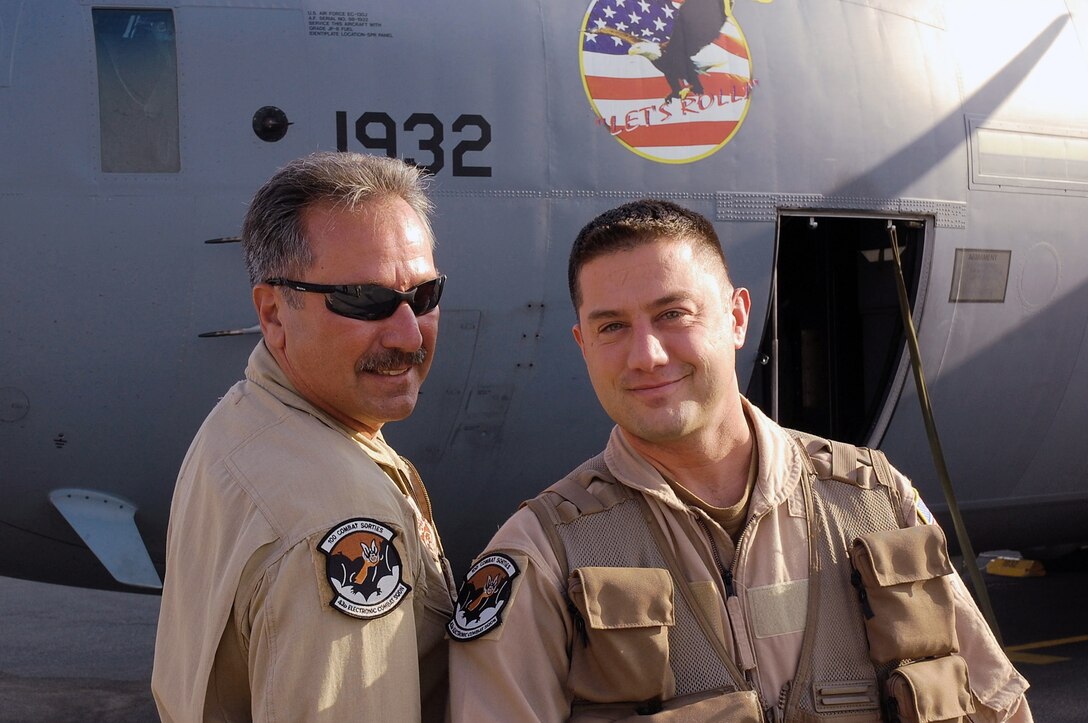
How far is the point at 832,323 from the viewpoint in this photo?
18.3 feet

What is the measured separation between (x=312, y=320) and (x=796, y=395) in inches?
158

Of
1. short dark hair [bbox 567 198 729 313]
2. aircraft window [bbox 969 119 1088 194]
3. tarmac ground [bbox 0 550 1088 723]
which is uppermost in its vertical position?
aircraft window [bbox 969 119 1088 194]

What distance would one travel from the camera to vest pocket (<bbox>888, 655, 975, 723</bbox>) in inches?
79.1

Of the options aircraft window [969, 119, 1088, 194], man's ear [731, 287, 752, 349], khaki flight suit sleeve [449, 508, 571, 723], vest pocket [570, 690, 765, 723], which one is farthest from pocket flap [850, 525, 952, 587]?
aircraft window [969, 119, 1088, 194]

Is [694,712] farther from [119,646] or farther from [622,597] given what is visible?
[119,646]

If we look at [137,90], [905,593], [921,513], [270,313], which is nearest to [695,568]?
[905,593]

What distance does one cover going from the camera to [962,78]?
4.91 m

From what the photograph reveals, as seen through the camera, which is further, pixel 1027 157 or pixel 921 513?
pixel 1027 157

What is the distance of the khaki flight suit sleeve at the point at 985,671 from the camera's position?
7.05 ft

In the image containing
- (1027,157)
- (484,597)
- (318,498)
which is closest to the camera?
(318,498)

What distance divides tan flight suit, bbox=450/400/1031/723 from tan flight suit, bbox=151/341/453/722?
0.52 ft

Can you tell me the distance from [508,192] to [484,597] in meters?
2.49

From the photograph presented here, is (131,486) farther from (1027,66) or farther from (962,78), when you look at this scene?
(1027,66)

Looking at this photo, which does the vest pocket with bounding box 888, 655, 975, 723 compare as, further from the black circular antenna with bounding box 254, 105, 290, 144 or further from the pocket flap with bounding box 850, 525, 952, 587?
the black circular antenna with bounding box 254, 105, 290, 144
